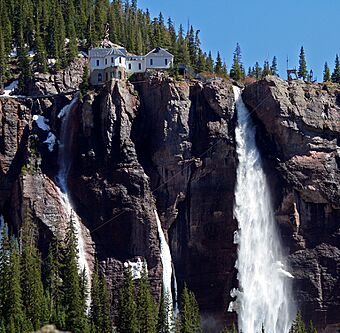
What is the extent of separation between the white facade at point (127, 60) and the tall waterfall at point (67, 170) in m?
6.83

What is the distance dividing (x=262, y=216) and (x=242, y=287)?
8.52 meters

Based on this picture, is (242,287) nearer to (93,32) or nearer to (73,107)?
(73,107)

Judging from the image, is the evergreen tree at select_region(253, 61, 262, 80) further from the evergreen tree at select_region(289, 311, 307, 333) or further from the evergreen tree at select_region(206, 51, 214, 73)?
the evergreen tree at select_region(289, 311, 307, 333)

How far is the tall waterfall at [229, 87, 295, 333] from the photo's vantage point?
114 metres

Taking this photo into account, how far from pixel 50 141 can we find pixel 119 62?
1330 cm

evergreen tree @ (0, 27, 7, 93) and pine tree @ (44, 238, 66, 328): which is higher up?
evergreen tree @ (0, 27, 7, 93)

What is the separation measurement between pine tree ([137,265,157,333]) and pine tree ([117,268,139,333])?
0.68 meters

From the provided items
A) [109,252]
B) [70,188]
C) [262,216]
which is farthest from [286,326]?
[70,188]

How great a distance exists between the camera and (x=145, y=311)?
9856 cm

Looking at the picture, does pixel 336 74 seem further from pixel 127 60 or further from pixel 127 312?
pixel 127 312

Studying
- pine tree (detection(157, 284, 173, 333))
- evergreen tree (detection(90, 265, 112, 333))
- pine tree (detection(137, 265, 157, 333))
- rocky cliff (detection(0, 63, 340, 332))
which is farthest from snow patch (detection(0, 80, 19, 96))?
pine tree (detection(157, 284, 173, 333))

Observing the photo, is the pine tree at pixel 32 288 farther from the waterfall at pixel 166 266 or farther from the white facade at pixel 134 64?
the white facade at pixel 134 64

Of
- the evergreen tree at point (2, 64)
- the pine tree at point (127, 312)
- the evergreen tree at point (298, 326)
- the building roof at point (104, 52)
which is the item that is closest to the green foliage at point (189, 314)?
the pine tree at point (127, 312)

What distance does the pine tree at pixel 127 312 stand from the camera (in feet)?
320
